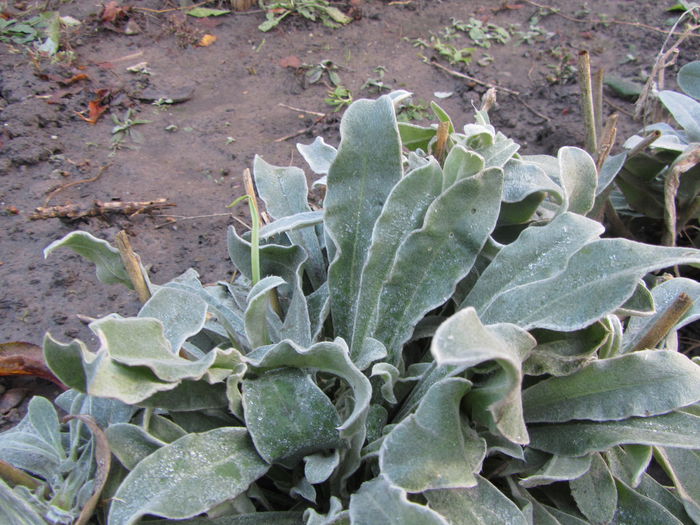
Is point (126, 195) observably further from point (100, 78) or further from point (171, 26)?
point (171, 26)

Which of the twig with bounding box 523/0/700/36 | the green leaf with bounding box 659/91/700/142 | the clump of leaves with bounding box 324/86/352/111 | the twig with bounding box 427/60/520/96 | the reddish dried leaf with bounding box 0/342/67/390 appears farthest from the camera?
the twig with bounding box 523/0/700/36

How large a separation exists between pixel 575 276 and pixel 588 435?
0.87 ft

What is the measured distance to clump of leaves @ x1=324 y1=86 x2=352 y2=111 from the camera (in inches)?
112


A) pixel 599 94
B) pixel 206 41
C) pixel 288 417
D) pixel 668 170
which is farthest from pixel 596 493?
pixel 206 41

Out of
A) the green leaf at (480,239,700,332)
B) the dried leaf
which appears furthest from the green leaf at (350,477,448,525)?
the dried leaf

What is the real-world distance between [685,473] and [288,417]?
0.72m

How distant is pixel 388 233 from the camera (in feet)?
3.66

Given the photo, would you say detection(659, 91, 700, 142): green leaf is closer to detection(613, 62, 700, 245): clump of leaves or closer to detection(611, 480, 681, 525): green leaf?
detection(613, 62, 700, 245): clump of leaves

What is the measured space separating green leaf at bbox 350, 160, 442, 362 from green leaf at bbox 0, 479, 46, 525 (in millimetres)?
563

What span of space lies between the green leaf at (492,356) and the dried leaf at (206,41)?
2901mm

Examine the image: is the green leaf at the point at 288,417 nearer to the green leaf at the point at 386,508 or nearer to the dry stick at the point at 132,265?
the green leaf at the point at 386,508

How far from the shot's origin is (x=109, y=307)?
1826 millimetres

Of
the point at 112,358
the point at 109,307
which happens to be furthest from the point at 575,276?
the point at 109,307

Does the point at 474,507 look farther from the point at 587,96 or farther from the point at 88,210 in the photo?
the point at 88,210
